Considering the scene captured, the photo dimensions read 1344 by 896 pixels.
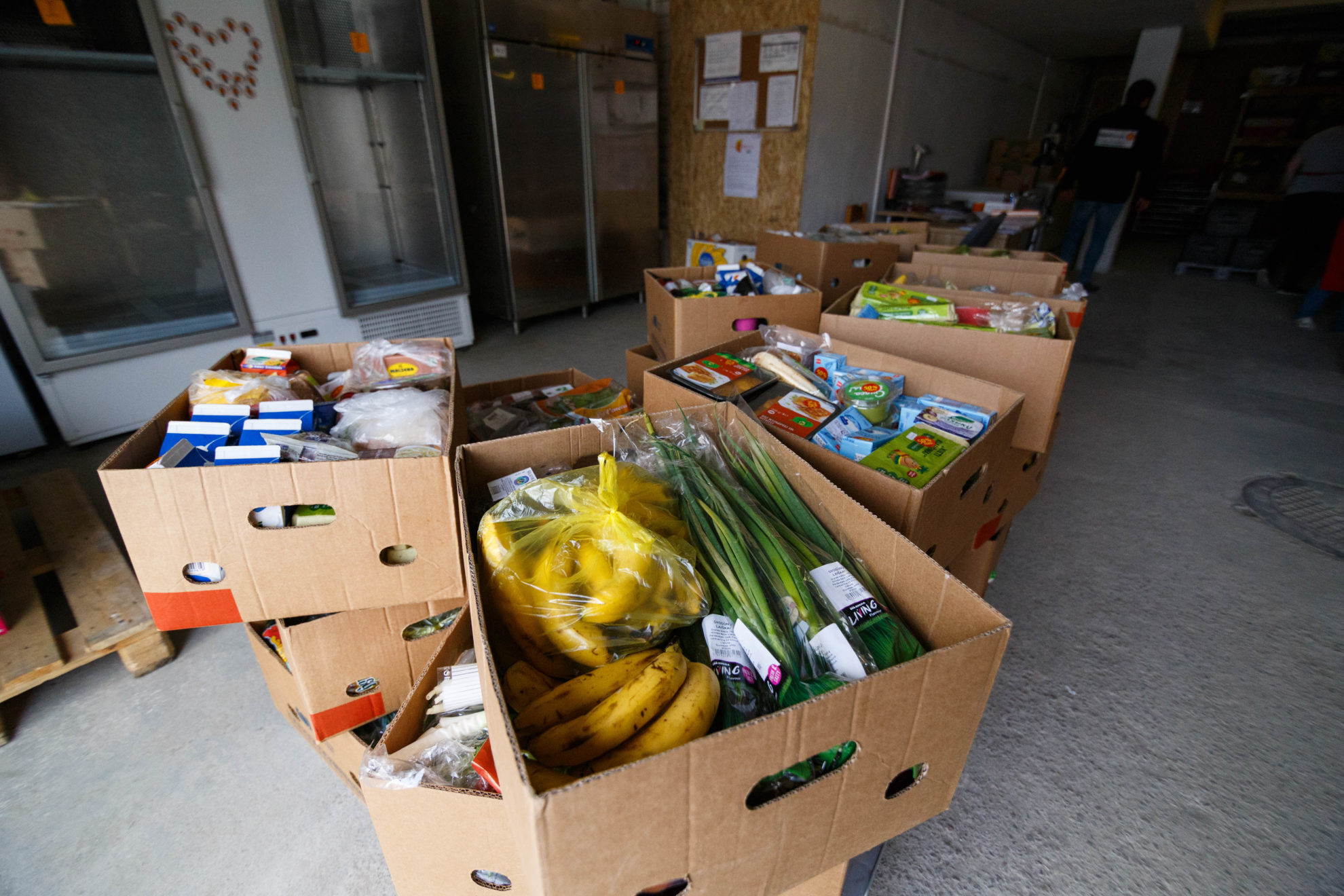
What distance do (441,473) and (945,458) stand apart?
0.87 meters

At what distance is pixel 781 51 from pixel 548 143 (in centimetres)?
167

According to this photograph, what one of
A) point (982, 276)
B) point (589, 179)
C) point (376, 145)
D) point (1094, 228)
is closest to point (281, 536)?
point (982, 276)

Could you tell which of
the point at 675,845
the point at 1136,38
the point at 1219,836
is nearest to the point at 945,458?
the point at 675,845

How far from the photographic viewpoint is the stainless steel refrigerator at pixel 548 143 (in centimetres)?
377

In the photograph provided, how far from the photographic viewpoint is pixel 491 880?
825 millimetres

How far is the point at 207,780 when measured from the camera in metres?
1.35

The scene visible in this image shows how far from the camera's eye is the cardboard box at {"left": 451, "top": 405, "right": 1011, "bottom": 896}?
0.49 m

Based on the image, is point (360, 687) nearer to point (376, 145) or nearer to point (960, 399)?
point (960, 399)

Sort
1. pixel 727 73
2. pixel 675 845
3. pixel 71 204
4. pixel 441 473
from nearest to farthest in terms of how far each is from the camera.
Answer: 1. pixel 675 845
2. pixel 441 473
3. pixel 71 204
4. pixel 727 73

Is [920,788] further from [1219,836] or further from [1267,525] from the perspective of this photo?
[1267,525]

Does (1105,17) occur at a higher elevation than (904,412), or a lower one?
higher

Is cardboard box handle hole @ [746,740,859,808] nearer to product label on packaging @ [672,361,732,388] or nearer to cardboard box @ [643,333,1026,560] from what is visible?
cardboard box @ [643,333,1026,560]

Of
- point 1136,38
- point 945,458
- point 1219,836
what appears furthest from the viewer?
point 1136,38

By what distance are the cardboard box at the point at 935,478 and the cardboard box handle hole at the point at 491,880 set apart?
74cm
